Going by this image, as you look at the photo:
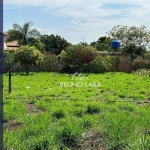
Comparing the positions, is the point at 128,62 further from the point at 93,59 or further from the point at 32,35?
the point at 32,35

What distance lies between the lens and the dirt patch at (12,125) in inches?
158

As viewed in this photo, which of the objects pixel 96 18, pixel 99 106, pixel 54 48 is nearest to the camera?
pixel 99 106

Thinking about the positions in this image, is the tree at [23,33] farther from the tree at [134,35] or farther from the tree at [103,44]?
the tree at [134,35]

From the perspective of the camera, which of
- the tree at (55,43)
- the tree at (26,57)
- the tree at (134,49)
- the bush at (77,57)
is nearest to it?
the tree at (26,57)

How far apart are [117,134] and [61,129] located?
0.79 m

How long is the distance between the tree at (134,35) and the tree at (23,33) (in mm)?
11752

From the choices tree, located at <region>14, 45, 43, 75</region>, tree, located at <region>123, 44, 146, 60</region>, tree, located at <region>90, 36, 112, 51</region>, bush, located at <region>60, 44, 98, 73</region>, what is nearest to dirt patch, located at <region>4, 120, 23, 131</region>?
tree, located at <region>14, 45, 43, 75</region>

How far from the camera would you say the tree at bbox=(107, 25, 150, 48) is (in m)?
32.8

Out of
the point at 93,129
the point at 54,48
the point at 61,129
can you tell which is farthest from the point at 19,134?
the point at 54,48

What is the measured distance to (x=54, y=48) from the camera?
35.7 m

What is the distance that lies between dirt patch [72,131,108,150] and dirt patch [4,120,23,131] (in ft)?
4.22

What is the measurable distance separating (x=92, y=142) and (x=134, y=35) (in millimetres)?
31359

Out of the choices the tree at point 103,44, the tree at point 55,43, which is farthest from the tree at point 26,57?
the tree at point 55,43

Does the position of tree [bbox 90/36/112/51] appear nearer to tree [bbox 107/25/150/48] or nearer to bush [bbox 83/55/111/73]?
tree [bbox 107/25/150/48]
